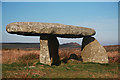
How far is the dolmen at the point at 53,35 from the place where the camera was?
334 inches

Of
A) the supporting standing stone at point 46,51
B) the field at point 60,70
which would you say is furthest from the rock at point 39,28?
the field at point 60,70

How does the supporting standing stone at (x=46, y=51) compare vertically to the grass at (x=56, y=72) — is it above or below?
above

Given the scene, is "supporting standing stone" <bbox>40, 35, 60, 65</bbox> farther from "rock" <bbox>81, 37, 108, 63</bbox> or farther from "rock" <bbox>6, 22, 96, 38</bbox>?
"rock" <bbox>81, 37, 108, 63</bbox>

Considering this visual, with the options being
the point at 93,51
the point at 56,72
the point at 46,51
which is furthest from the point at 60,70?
the point at 93,51

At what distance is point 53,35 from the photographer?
32.6 feet

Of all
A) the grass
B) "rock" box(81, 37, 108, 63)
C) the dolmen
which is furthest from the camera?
"rock" box(81, 37, 108, 63)

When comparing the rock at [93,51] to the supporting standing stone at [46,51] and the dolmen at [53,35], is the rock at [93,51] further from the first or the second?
the supporting standing stone at [46,51]

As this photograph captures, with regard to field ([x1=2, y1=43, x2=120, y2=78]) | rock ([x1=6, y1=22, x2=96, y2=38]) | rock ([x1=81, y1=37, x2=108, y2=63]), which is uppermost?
rock ([x1=6, y1=22, x2=96, y2=38])

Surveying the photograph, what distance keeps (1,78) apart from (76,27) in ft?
20.4

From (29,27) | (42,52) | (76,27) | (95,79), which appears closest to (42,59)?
(42,52)

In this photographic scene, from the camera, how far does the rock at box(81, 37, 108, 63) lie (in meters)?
11.2

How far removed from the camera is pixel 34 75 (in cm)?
695

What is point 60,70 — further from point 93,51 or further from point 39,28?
point 93,51

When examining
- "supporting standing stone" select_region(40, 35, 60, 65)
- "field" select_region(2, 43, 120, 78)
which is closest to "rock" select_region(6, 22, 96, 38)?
"supporting standing stone" select_region(40, 35, 60, 65)
